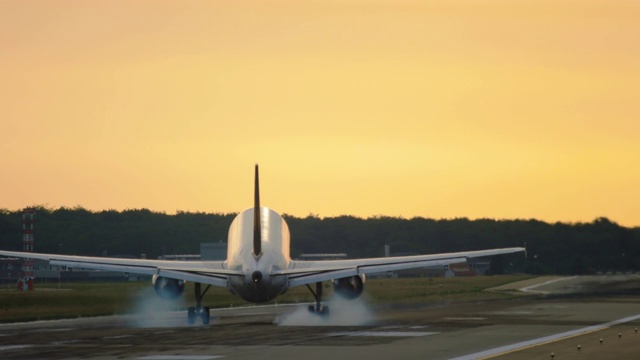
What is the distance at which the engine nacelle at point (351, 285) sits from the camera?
211 feet

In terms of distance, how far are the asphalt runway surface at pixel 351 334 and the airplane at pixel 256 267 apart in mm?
1685

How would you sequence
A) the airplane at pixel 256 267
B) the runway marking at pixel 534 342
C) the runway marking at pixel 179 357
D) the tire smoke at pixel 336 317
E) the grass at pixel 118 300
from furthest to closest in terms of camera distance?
the grass at pixel 118 300 < the tire smoke at pixel 336 317 < the airplane at pixel 256 267 < the runway marking at pixel 534 342 < the runway marking at pixel 179 357

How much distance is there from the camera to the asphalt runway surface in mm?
42406

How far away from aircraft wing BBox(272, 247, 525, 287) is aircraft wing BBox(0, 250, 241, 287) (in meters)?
3.13

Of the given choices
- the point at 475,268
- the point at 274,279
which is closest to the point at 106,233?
the point at 475,268

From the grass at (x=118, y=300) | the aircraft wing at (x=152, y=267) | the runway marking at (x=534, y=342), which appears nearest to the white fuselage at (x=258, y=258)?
the aircraft wing at (x=152, y=267)

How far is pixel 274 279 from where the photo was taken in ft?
197

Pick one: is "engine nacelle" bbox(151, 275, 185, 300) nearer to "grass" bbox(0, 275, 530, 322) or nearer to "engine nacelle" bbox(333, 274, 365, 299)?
"engine nacelle" bbox(333, 274, 365, 299)

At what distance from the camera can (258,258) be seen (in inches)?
2357

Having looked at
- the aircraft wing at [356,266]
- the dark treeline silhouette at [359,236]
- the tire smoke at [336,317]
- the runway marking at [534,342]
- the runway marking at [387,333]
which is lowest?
the runway marking at [534,342]

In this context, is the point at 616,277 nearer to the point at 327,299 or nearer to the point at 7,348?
the point at 327,299

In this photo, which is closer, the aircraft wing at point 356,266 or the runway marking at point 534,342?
the runway marking at point 534,342

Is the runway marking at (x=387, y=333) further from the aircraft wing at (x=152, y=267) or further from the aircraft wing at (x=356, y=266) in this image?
the aircraft wing at (x=152, y=267)

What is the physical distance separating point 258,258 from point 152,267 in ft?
22.3
